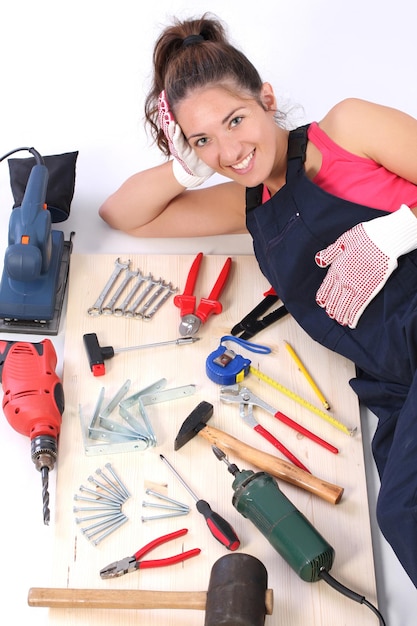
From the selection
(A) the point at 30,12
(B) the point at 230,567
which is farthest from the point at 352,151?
(A) the point at 30,12

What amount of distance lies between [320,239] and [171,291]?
546mm

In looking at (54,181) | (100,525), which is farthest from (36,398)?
(54,181)

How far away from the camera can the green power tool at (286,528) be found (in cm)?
251

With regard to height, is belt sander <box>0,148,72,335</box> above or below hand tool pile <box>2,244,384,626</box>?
above

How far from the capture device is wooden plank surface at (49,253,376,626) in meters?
2.58

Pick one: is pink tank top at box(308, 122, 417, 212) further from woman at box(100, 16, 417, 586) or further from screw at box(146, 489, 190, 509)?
screw at box(146, 489, 190, 509)

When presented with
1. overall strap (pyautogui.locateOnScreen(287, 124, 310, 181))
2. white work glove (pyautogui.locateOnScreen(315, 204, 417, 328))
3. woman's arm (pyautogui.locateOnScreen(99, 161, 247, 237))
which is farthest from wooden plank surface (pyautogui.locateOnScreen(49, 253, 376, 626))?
overall strap (pyautogui.locateOnScreen(287, 124, 310, 181))

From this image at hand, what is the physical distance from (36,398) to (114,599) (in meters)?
0.64

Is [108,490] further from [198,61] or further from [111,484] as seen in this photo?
[198,61]

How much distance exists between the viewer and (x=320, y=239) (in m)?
2.98

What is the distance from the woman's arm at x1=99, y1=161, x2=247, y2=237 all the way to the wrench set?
0.16 meters

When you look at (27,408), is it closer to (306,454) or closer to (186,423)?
(186,423)

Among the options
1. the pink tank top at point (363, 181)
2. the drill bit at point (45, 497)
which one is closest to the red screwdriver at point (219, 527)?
the drill bit at point (45, 497)

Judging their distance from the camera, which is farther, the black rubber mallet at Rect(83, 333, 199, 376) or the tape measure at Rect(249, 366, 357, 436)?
the black rubber mallet at Rect(83, 333, 199, 376)
